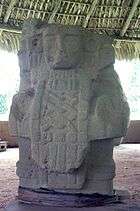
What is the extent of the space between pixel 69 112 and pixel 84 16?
4867 mm

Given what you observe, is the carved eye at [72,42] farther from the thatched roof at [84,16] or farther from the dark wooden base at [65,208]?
the thatched roof at [84,16]

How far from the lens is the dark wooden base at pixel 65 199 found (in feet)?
14.1

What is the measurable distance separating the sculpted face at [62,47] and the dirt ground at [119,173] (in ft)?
4.88

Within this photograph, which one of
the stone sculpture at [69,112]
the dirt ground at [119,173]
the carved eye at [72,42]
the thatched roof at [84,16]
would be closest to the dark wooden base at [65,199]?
the stone sculpture at [69,112]

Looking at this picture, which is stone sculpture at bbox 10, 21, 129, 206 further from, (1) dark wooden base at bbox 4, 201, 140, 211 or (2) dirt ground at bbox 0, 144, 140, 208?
(2) dirt ground at bbox 0, 144, 140, 208

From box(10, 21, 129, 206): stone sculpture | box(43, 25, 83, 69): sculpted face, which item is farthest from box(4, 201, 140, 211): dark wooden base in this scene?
box(43, 25, 83, 69): sculpted face

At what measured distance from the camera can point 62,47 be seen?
428 cm

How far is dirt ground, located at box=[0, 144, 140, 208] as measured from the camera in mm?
5342

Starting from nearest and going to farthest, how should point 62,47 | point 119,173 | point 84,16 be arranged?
1. point 62,47
2. point 119,173
3. point 84,16

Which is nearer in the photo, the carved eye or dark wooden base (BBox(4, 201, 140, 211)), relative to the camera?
dark wooden base (BBox(4, 201, 140, 211))

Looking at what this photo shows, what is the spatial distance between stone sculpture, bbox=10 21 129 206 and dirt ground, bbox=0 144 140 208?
25.4 inches

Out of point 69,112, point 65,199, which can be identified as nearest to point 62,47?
point 69,112

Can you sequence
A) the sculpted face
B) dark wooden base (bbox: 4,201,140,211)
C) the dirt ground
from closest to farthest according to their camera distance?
dark wooden base (bbox: 4,201,140,211), the sculpted face, the dirt ground

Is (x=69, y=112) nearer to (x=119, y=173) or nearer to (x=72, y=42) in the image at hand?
(x=72, y=42)
